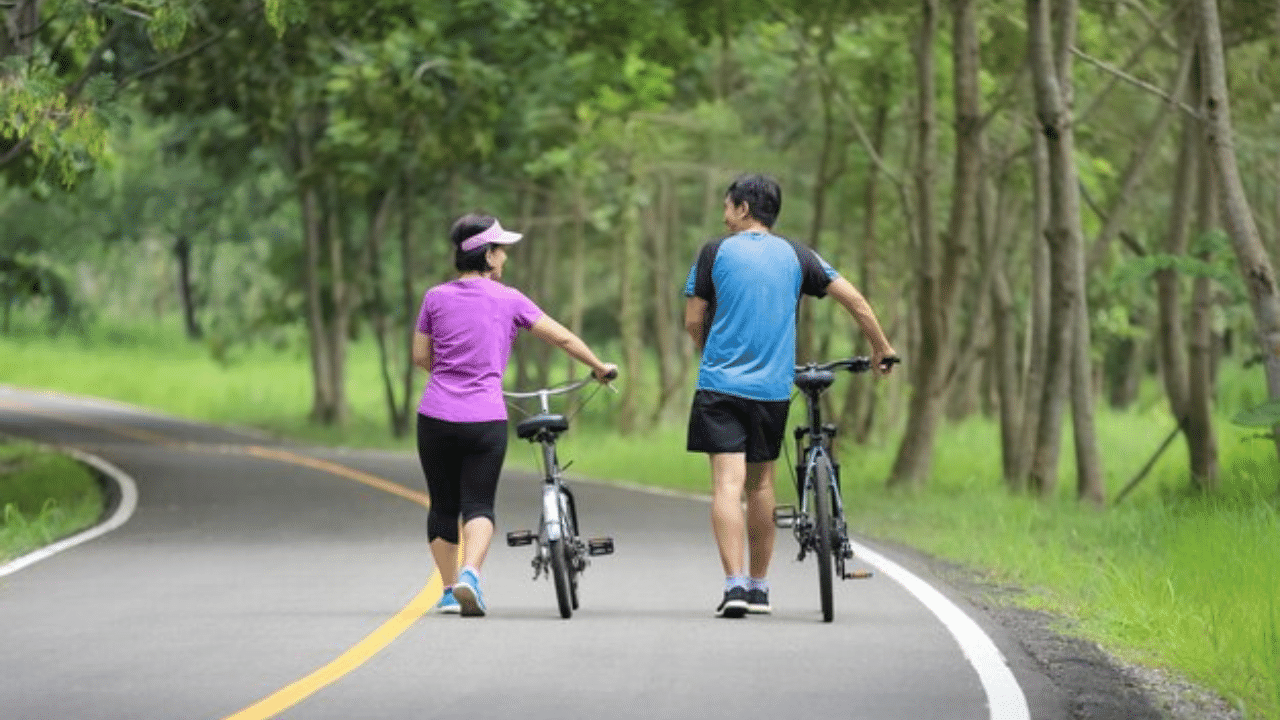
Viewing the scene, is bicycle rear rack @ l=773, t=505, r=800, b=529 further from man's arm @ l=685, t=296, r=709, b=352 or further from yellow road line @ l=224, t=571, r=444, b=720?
yellow road line @ l=224, t=571, r=444, b=720

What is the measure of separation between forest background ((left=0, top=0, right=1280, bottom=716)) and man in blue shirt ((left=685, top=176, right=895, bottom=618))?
70.3 inches

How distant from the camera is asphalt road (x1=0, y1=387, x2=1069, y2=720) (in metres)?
9.88

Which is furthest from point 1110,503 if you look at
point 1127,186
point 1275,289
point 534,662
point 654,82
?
point 534,662

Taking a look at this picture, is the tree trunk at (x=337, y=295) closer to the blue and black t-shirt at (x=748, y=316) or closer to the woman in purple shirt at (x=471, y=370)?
the woman in purple shirt at (x=471, y=370)

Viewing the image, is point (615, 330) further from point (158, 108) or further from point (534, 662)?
point (534, 662)

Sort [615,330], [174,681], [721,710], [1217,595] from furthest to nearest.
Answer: [615,330], [1217,595], [174,681], [721,710]

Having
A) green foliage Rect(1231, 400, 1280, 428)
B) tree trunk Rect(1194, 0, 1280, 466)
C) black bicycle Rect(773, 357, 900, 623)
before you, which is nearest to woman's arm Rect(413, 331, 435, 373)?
black bicycle Rect(773, 357, 900, 623)

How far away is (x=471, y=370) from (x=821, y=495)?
186 cm

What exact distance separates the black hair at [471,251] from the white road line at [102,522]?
14.3 ft

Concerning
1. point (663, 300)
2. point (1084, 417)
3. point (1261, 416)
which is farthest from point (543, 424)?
point (663, 300)

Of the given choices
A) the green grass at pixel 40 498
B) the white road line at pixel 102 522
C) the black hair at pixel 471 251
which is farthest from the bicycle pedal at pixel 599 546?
the green grass at pixel 40 498

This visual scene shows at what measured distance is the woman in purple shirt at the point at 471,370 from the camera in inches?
511

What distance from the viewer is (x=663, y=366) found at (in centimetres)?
3969

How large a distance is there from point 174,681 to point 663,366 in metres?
29.3
